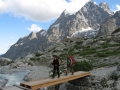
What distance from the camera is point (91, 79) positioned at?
88.6 feet

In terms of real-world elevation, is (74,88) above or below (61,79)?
below

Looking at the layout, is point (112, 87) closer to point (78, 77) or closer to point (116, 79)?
point (116, 79)

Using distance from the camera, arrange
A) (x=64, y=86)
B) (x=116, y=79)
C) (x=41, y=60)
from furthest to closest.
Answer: (x=41, y=60), (x=64, y=86), (x=116, y=79)

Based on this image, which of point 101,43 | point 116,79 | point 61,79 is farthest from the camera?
point 101,43

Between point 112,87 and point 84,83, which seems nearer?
point 112,87

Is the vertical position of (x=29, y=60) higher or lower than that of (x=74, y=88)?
higher

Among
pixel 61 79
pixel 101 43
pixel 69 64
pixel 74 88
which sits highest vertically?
pixel 101 43

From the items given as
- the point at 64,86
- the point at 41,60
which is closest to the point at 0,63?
the point at 41,60

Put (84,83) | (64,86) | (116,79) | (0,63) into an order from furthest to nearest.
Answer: (0,63) < (64,86) < (84,83) < (116,79)

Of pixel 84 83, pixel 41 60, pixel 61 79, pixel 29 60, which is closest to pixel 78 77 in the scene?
pixel 84 83

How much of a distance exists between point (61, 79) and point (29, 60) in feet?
154

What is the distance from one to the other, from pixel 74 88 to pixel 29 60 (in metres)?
43.1

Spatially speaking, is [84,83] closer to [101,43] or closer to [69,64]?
[69,64]

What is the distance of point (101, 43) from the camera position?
2822 inches
